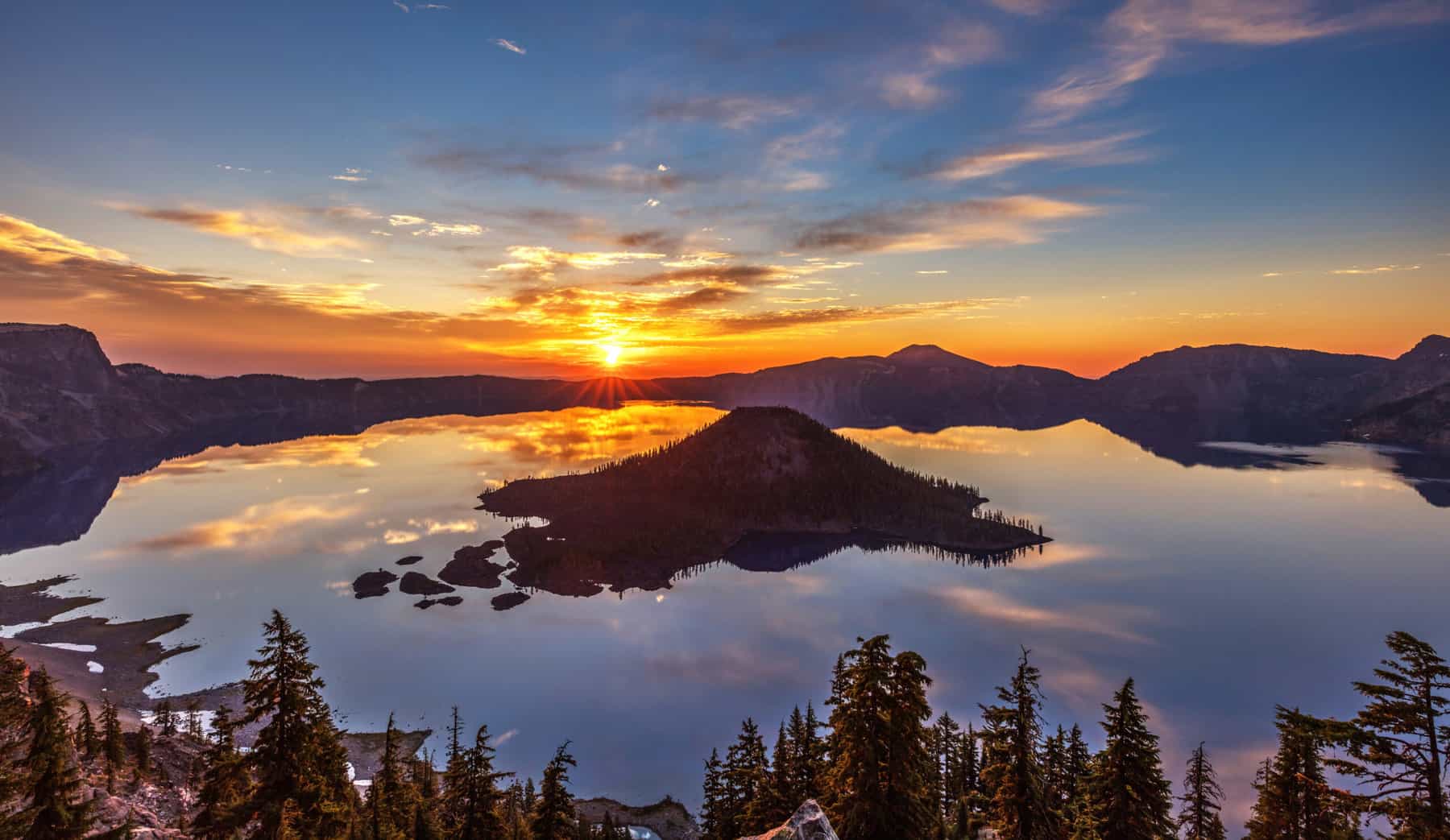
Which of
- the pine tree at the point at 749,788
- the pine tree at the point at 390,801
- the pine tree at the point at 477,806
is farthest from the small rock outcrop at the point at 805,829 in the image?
the pine tree at the point at 390,801

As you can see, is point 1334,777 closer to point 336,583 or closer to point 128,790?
point 128,790

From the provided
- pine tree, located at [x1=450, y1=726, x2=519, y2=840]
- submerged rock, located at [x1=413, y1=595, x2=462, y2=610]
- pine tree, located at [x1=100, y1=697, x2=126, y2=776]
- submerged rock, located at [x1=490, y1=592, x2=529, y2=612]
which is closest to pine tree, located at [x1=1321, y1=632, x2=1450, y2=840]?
pine tree, located at [x1=450, y1=726, x2=519, y2=840]

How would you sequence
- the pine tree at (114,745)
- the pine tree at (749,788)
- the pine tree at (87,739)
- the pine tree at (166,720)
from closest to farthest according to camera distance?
the pine tree at (749,788) → the pine tree at (87,739) → the pine tree at (114,745) → the pine tree at (166,720)

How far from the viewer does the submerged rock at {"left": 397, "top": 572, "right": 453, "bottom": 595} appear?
147875 millimetres

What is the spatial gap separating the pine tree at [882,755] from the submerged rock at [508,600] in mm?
A: 126877

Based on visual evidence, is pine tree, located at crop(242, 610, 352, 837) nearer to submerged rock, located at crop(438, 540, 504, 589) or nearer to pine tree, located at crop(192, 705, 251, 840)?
pine tree, located at crop(192, 705, 251, 840)

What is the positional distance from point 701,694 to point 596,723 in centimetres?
1952

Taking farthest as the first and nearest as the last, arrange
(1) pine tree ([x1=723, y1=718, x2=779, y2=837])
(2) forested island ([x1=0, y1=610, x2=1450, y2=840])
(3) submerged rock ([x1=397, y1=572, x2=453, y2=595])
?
(3) submerged rock ([x1=397, y1=572, x2=453, y2=595]) < (1) pine tree ([x1=723, y1=718, x2=779, y2=837]) < (2) forested island ([x1=0, y1=610, x2=1450, y2=840])

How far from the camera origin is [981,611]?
147875 mm

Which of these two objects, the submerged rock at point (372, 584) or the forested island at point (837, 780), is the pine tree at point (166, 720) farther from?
the submerged rock at point (372, 584)

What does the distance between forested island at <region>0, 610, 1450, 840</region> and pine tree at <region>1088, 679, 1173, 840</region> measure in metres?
0.09

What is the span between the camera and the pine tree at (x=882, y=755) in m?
29.8

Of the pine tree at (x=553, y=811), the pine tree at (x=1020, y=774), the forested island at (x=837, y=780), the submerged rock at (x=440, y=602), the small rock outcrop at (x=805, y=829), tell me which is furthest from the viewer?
the submerged rock at (x=440, y=602)

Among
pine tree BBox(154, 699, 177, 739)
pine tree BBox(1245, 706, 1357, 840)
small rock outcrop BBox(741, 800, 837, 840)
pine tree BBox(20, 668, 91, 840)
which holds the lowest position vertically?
pine tree BBox(154, 699, 177, 739)
